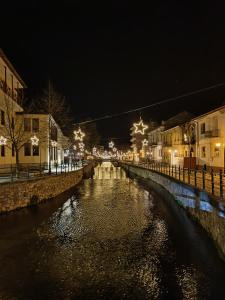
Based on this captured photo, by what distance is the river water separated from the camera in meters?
8.02

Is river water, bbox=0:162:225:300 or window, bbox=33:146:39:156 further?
window, bbox=33:146:39:156

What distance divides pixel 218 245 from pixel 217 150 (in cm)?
2087

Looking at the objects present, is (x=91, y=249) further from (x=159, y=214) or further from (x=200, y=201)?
(x=159, y=214)

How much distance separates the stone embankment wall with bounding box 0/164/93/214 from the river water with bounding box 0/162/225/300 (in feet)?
2.80

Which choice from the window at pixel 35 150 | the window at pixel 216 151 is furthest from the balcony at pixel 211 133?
the window at pixel 35 150

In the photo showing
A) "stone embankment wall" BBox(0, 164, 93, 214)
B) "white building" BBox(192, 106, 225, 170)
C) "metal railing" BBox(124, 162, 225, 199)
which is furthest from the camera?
"white building" BBox(192, 106, 225, 170)

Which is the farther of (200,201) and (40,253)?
(200,201)

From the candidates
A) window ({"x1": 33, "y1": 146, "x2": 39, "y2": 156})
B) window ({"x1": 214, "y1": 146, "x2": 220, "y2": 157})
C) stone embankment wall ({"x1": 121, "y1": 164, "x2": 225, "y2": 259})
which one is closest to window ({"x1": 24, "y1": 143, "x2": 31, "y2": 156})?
window ({"x1": 33, "y1": 146, "x2": 39, "y2": 156})

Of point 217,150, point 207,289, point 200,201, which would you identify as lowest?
point 207,289

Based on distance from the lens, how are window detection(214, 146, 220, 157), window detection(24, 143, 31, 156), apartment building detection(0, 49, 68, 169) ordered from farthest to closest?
window detection(24, 143, 31, 156) → window detection(214, 146, 220, 157) → apartment building detection(0, 49, 68, 169)

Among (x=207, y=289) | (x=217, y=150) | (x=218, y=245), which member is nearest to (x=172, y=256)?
(x=218, y=245)

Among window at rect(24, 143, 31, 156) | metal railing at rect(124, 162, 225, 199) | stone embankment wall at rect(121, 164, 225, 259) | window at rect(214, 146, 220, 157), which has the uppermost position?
window at rect(24, 143, 31, 156)

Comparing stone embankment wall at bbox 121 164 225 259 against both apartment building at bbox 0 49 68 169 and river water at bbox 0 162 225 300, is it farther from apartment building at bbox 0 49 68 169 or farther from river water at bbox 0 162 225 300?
apartment building at bbox 0 49 68 169

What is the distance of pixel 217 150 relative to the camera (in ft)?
98.9
